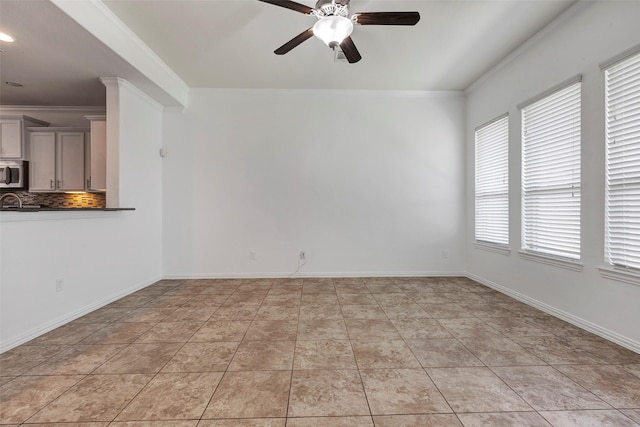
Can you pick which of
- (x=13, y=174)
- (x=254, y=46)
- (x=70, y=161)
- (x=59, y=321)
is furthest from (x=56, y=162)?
(x=254, y=46)

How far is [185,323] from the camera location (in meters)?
2.57

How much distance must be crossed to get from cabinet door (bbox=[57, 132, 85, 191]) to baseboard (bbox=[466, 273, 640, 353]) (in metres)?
6.49

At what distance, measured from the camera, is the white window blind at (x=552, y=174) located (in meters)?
2.54

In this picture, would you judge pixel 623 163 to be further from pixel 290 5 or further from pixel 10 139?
pixel 10 139

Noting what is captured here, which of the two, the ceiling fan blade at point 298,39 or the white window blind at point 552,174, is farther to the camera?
the white window blind at point 552,174

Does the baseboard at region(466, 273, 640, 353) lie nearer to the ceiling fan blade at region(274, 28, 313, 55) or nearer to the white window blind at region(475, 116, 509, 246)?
the white window blind at region(475, 116, 509, 246)

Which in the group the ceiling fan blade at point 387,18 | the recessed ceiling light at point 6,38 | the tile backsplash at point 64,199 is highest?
the recessed ceiling light at point 6,38

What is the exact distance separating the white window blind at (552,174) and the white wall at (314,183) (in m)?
1.28

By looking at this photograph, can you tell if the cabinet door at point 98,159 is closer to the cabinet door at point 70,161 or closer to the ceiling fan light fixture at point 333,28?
the cabinet door at point 70,161

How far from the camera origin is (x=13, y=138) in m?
4.18

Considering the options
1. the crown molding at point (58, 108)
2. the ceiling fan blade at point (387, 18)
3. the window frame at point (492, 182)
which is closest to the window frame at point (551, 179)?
the window frame at point (492, 182)

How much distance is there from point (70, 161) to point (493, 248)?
6.68 m

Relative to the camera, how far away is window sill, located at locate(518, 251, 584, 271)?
249 centimetres

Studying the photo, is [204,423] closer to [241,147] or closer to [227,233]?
[227,233]
